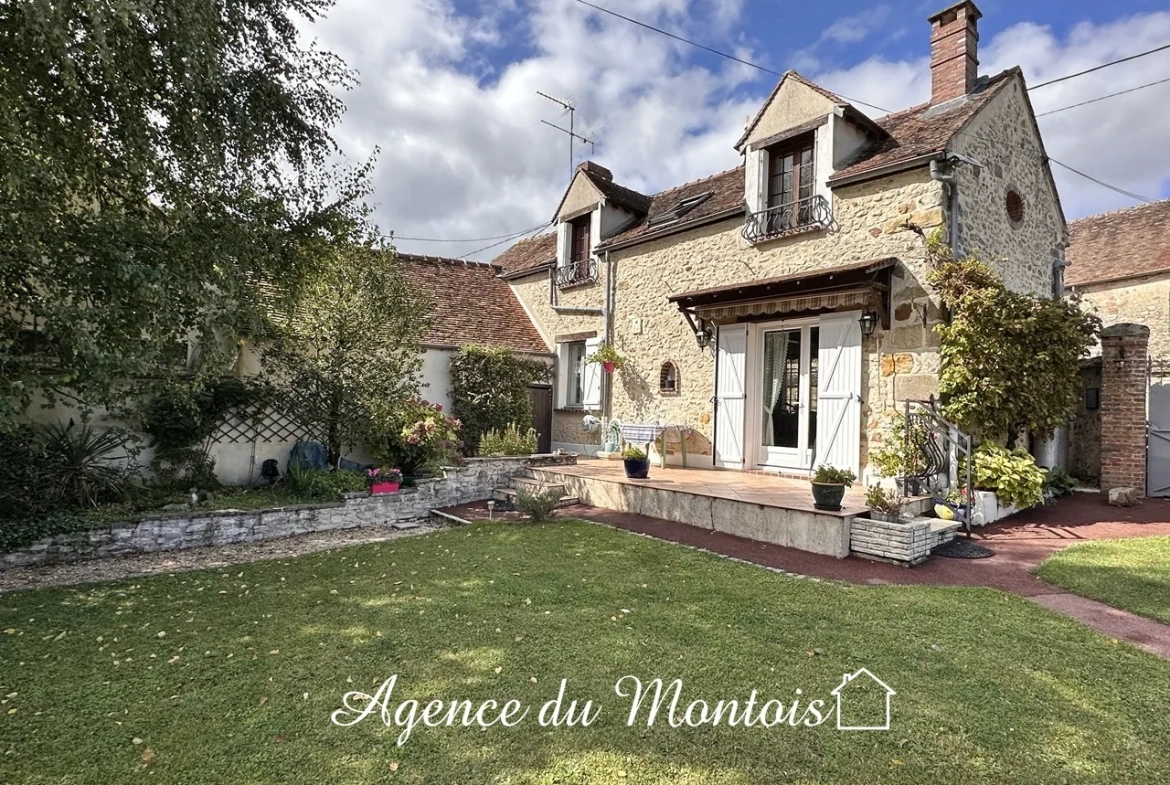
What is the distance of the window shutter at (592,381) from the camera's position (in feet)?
43.7

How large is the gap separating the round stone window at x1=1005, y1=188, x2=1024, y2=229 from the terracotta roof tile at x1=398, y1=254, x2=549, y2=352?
9.92 m

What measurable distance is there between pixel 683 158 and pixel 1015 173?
8013 millimetres

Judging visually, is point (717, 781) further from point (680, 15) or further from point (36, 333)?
point (680, 15)

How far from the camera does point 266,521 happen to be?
8.19 m

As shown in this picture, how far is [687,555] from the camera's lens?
632 cm

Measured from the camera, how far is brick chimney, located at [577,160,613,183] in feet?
46.0

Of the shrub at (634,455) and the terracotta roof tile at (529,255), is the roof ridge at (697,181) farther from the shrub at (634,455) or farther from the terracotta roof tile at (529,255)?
the shrub at (634,455)

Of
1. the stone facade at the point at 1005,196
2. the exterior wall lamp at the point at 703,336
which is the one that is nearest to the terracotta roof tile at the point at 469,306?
the exterior wall lamp at the point at 703,336

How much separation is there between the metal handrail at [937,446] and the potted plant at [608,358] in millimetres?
6113

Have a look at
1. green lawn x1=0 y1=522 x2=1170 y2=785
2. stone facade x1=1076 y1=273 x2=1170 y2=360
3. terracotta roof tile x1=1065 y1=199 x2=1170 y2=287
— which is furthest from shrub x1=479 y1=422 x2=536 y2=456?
terracotta roof tile x1=1065 y1=199 x2=1170 y2=287

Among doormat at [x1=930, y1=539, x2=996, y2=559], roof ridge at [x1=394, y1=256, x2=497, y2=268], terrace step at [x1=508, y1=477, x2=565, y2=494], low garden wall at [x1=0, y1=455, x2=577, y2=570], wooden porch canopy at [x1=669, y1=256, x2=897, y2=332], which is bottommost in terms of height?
low garden wall at [x1=0, y1=455, x2=577, y2=570]

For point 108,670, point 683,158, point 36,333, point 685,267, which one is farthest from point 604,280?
point 108,670

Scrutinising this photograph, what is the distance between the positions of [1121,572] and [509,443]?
9.10 metres

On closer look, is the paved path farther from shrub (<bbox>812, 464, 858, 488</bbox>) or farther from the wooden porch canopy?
the wooden porch canopy
